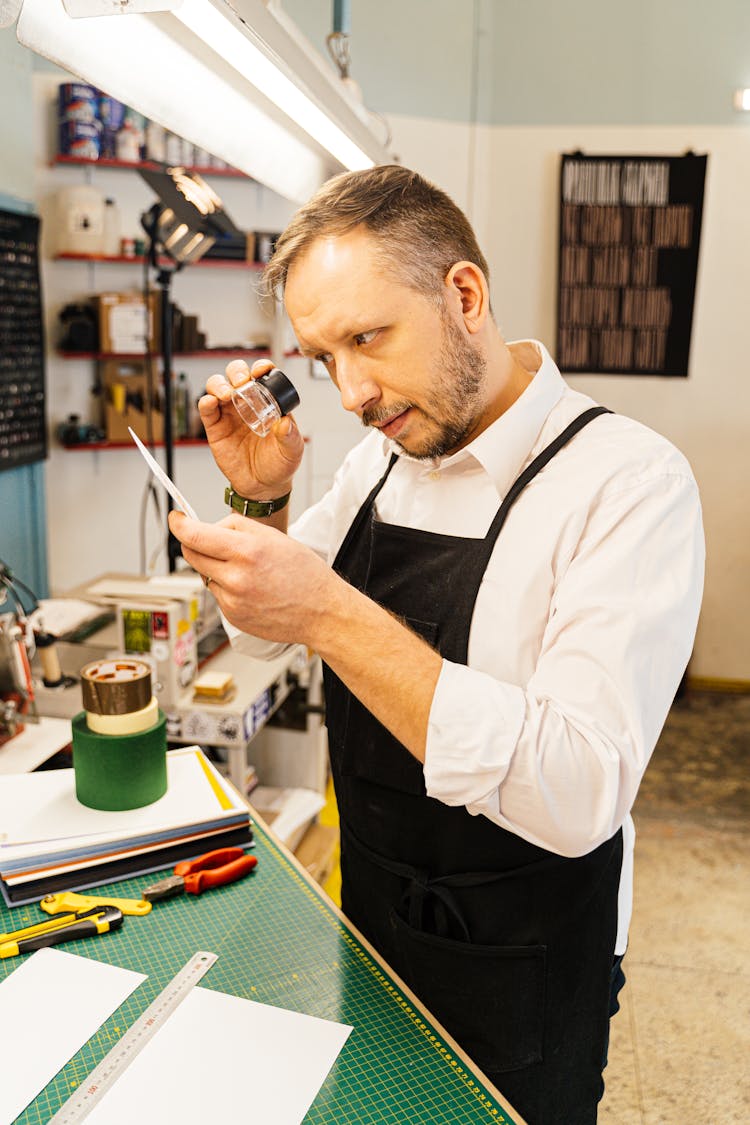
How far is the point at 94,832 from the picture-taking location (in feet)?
4.66

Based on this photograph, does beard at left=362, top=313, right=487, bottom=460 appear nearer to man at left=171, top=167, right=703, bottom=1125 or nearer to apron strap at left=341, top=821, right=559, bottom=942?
man at left=171, top=167, right=703, bottom=1125

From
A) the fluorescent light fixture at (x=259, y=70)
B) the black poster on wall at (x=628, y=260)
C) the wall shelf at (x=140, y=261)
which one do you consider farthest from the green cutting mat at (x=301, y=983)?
the black poster on wall at (x=628, y=260)

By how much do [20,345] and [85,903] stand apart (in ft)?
8.06

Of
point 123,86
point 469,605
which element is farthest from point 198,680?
point 123,86

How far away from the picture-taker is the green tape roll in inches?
57.4

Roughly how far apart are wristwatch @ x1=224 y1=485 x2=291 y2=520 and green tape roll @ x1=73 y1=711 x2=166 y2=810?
0.39 metres

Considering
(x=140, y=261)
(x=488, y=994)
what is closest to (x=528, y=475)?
(x=488, y=994)

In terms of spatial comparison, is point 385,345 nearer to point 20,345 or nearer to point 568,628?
point 568,628

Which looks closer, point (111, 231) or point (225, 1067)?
point (225, 1067)

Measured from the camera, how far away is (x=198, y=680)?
234cm

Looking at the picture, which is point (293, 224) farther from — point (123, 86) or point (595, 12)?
point (595, 12)

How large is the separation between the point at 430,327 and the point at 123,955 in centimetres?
94

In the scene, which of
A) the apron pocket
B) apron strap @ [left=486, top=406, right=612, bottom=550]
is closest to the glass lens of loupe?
apron strap @ [left=486, top=406, right=612, bottom=550]

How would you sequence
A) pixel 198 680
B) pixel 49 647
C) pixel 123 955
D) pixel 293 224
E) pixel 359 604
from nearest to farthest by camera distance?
1. pixel 359 604
2. pixel 123 955
3. pixel 293 224
4. pixel 49 647
5. pixel 198 680
